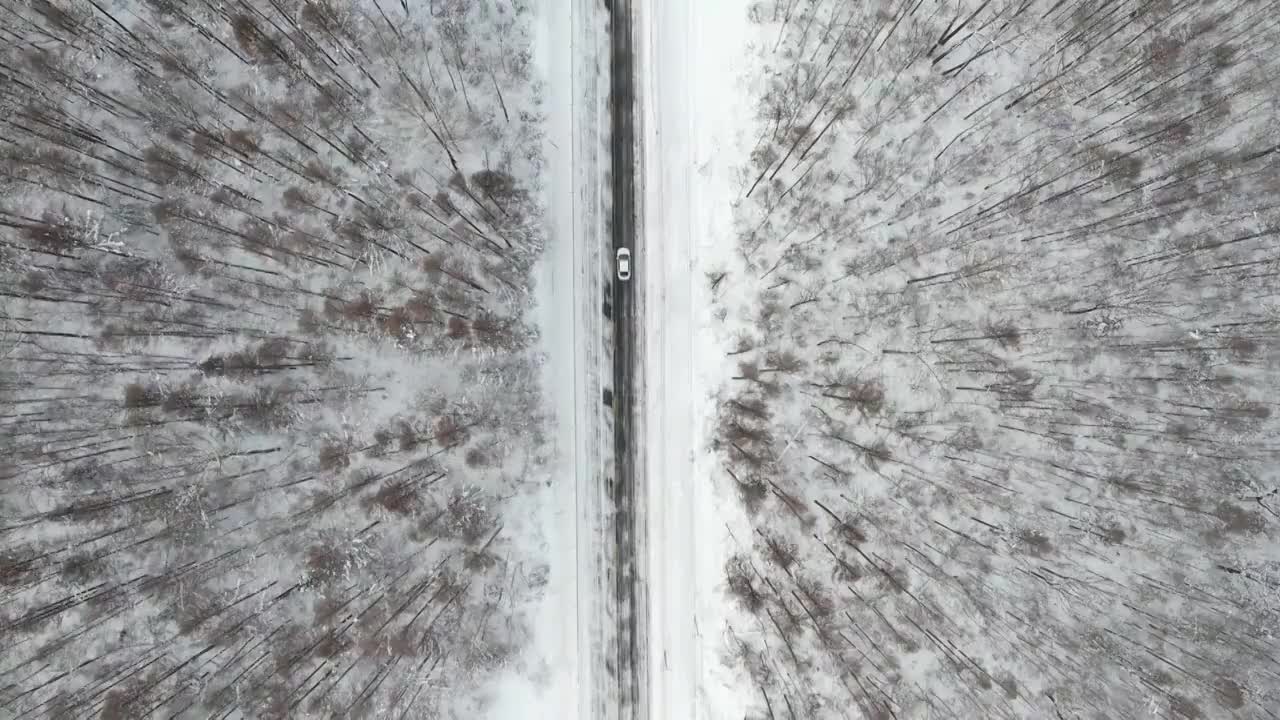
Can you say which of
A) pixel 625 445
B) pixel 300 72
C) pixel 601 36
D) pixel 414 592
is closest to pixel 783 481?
pixel 625 445

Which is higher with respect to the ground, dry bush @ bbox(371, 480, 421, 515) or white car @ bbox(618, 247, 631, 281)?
white car @ bbox(618, 247, 631, 281)

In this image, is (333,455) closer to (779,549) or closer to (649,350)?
(649,350)

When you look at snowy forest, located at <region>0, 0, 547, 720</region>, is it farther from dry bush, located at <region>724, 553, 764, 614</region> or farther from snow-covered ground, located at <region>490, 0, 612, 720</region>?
dry bush, located at <region>724, 553, 764, 614</region>

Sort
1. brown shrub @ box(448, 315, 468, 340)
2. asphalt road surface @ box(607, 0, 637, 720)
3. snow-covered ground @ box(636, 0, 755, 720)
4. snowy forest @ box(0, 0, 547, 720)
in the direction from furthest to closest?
asphalt road surface @ box(607, 0, 637, 720) → snow-covered ground @ box(636, 0, 755, 720) → brown shrub @ box(448, 315, 468, 340) → snowy forest @ box(0, 0, 547, 720)

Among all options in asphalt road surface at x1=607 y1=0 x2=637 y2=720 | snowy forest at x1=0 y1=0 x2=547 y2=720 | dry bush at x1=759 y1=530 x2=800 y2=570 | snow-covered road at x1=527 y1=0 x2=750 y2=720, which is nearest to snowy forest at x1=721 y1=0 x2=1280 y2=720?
dry bush at x1=759 y1=530 x2=800 y2=570

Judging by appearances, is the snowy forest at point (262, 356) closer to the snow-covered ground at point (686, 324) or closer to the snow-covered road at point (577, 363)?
the snow-covered road at point (577, 363)

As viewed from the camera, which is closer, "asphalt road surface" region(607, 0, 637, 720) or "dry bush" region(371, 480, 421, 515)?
"dry bush" region(371, 480, 421, 515)

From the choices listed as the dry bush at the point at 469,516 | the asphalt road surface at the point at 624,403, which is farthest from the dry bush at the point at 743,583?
the dry bush at the point at 469,516

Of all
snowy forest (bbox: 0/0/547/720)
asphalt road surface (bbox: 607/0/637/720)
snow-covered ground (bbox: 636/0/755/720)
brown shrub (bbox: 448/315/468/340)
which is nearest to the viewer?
snowy forest (bbox: 0/0/547/720)

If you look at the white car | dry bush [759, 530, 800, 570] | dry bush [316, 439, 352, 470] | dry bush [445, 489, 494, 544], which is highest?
the white car
